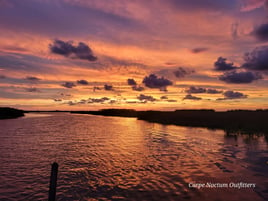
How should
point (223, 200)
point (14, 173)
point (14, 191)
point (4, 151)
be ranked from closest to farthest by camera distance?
1. point (223, 200)
2. point (14, 191)
3. point (14, 173)
4. point (4, 151)

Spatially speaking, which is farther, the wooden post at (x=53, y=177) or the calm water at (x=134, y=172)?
the calm water at (x=134, y=172)

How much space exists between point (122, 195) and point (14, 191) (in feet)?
23.7

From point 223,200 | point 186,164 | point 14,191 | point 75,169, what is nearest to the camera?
point 223,200

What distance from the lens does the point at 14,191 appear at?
14.0 meters

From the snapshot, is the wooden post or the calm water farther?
the calm water

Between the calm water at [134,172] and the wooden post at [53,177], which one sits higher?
the wooden post at [53,177]

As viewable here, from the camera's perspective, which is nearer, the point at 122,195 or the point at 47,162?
the point at 122,195

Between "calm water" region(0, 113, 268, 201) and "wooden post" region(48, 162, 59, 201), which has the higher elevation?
"wooden post" region(48, 162, 59, 201)

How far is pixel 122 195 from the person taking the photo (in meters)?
13.6

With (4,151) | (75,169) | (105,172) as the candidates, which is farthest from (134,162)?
(4,151)

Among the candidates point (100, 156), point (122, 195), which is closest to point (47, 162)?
point (100, 156)

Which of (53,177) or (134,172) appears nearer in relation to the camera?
(53,177)

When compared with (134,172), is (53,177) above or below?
above

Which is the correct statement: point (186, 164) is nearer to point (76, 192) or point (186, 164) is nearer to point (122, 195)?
point (122, 195)
